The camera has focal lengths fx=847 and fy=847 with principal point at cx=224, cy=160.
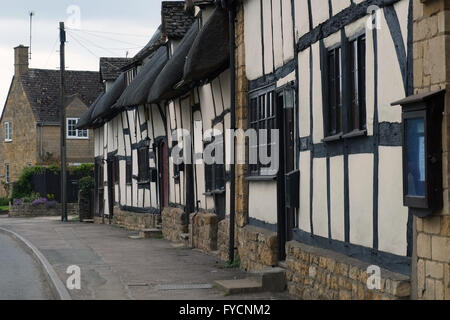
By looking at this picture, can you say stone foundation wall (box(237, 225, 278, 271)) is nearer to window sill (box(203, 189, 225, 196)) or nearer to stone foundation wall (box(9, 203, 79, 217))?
window sill (box(203, 189, 225, 196))

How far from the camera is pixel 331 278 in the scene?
988 centimetres

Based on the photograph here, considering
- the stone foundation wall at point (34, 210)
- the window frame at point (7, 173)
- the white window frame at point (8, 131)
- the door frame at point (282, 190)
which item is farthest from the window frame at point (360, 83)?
the window frame at point (7, 173)

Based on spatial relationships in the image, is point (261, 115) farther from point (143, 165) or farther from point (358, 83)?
point (143, 165)

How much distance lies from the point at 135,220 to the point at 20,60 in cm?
3084

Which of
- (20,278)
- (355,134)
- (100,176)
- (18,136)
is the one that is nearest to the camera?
(355,134)

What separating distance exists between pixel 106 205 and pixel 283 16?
21612mm

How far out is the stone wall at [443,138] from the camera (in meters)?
7.12

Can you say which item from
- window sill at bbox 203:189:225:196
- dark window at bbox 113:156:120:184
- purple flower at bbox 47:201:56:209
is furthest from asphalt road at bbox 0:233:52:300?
purple flower at bbox 47:201:56:209

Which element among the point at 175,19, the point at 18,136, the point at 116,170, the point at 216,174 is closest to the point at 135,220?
the point at 116,170

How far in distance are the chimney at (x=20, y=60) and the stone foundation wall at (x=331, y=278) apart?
45.7 metres

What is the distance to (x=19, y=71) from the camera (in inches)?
2149

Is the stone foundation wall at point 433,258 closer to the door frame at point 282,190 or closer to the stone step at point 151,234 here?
the door frame at point 282,190

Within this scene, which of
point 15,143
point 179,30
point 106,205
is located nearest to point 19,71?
point 15,143
